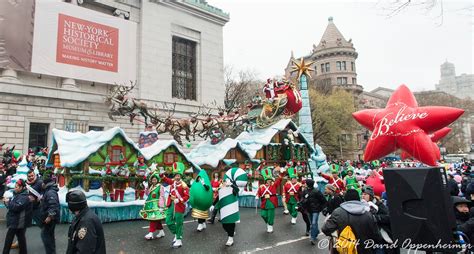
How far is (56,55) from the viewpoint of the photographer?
21.3m

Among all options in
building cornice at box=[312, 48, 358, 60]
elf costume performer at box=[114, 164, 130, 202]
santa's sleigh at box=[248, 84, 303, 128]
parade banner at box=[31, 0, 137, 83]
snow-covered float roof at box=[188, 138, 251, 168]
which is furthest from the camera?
building cornice at box=[312, 48, 358, 60]

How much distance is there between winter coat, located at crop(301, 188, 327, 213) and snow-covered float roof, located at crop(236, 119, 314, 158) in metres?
7.53

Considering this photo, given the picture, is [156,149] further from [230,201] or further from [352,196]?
[352,196]

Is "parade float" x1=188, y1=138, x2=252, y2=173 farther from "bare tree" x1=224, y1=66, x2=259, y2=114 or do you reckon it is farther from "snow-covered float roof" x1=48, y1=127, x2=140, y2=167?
"bare tree" x1=224, y1=66, x2=259, y2=114

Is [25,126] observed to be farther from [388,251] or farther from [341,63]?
[341,63]

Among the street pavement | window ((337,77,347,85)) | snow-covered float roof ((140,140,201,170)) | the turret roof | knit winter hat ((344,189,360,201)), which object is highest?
the turret roof

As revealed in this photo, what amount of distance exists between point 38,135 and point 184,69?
1338cm

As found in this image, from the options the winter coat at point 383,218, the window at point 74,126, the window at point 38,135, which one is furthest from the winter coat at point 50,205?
the window at point 74,126

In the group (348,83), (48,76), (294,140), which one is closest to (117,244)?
(294,140)

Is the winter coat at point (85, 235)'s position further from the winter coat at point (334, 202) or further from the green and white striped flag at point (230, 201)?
the winter coat at point (334, 202)

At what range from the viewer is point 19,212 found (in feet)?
19.8

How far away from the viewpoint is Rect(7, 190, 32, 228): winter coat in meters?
5.99

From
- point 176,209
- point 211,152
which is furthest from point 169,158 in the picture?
point 176,209

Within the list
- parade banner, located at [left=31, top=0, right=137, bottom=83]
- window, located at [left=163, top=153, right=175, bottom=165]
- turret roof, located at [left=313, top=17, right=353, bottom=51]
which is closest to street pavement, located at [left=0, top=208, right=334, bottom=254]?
window, located at [left=163, top=153, right=175, bottom=165]
